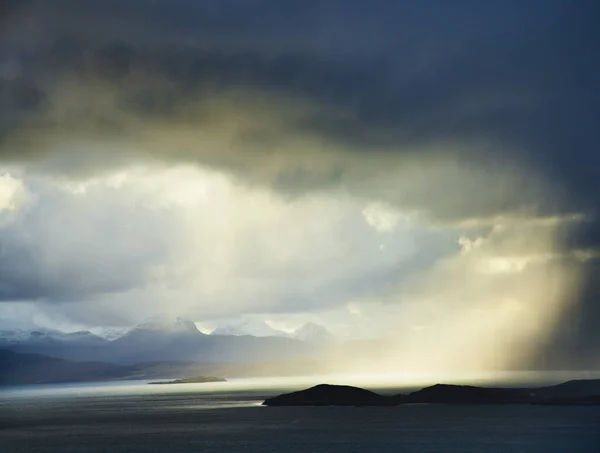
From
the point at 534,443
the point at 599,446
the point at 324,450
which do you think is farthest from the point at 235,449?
the point at 599,446

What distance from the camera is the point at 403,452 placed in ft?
398

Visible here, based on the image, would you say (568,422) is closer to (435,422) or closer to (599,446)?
(435,422)

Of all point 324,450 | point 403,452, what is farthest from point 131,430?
point 403,452

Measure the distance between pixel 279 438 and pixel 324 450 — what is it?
72.0 ft

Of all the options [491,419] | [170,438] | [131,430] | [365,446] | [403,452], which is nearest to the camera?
[403,452]

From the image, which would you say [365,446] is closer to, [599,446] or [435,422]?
[599,446]

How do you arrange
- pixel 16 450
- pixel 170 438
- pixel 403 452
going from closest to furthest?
pixel 403 452
pixel 16 450
pixel 170 438

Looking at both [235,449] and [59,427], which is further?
[59,427]

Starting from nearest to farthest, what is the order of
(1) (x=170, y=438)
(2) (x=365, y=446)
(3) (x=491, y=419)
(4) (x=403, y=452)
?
1. (4) (x=403, y=452)
2. (2) (x=365, y=446)
3. (1) (x=170, y=438)
4. (3) (x=491, y=419)

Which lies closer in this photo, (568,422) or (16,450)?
(16,450)

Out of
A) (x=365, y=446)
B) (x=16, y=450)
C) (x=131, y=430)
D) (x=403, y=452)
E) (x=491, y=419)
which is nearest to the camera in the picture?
(x=403, y=452)

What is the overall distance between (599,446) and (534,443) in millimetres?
12196

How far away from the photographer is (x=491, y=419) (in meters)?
191

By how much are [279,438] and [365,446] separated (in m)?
20.7
